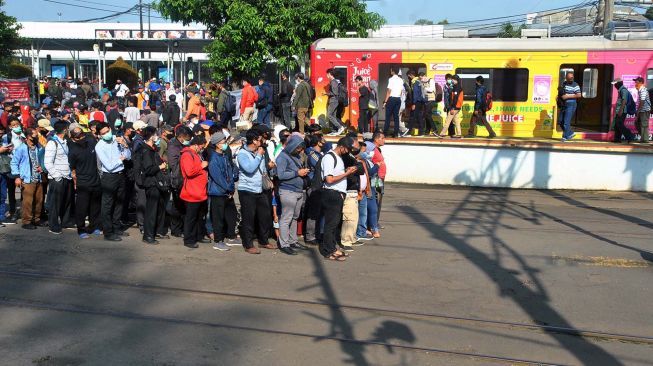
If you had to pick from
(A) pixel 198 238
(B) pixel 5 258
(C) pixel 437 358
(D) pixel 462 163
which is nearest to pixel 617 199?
(D) pixel 462 163

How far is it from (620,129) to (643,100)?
3.01 ft

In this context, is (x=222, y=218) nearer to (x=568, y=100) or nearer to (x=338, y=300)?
(x=338, y=300)

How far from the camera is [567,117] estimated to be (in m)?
18.4

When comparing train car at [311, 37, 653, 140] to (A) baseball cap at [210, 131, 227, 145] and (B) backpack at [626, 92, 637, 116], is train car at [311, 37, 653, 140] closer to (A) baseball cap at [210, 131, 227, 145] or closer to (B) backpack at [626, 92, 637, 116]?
(B) backpack at [626, 92, 637, 116]

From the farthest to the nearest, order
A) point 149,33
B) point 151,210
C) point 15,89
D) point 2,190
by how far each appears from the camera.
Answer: point 149,33 → point 15,89 → point 2,190 → point 151,210

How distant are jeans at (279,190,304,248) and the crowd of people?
0.7 inches

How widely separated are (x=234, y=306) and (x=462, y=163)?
1074 centimetres

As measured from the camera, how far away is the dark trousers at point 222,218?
11070mm

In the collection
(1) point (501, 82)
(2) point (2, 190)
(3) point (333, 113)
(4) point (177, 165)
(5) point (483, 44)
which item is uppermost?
(5) point (483, 44)

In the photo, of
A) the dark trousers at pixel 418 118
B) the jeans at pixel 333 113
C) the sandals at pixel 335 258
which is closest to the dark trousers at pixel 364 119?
the jeans at pixel 333 113

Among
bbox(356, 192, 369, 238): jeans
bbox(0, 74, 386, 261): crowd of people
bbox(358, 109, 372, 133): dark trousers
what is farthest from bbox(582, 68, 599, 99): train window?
bbox(356, 192, 369, 238): jeans

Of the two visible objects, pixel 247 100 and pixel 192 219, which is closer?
pixel 192 219

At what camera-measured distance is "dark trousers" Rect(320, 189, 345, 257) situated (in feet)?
34.7

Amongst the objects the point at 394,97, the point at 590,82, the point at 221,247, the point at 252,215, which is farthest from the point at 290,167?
the point at 590,82
